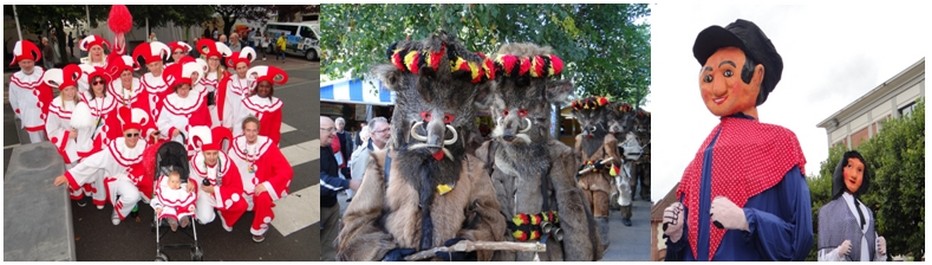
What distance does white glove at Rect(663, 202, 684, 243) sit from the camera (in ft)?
11.5

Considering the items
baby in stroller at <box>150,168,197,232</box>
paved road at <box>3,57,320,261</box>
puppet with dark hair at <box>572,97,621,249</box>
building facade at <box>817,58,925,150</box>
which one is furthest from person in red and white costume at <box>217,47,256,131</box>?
building facade at <box>817,58,925,150</box>

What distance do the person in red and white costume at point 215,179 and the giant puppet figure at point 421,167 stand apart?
108 centimetres

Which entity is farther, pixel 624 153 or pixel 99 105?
pixel 624 153

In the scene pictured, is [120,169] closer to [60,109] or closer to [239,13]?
[60,109]

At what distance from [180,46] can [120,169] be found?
1201 mm

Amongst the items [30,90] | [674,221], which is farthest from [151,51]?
[674,221]

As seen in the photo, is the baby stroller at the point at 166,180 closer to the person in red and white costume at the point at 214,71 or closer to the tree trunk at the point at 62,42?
the person in red and white costume at the point at 214,71

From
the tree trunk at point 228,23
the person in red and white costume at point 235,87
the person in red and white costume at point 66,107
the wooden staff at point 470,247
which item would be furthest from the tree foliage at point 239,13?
the wooden staff at point 470,247

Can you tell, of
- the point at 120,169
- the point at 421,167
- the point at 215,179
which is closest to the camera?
the point at 421,167

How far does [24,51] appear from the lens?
4.98 m

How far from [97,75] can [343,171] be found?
7.03 ft

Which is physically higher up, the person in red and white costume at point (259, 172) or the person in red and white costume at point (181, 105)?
the person in red and white costume at point (181, 105)

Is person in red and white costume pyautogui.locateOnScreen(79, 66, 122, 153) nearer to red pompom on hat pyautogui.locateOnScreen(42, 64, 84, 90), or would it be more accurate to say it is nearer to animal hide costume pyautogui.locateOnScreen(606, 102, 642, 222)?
red pompom on hat pyautogui.locateOnScreen(42, 64, 84, 90)

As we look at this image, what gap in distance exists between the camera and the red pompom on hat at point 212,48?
5.00 metres
